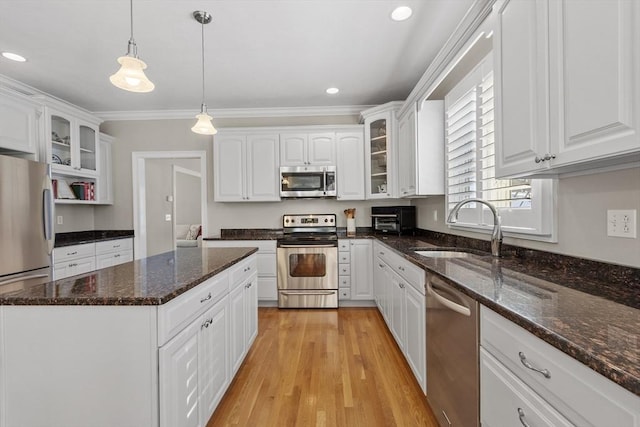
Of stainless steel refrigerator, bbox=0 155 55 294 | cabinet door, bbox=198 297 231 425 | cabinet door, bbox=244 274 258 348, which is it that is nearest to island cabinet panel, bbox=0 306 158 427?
cabinet door, bbox=198 297 231 425

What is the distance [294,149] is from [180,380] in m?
3.10

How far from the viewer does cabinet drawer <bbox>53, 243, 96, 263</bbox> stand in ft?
9.98

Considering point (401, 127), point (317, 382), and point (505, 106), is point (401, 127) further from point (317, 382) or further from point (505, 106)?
point (317, 382)

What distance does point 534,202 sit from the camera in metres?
1.66

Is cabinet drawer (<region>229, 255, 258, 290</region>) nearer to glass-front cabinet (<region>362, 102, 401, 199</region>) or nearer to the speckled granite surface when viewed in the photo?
glass-front cabinet (<region>362, 102, 401, 199</region>)

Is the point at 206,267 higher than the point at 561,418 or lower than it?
higher

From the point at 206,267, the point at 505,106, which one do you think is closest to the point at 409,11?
the point at 505,106

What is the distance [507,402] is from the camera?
965mm

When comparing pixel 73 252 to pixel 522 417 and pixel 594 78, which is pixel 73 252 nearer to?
pixel 522 417

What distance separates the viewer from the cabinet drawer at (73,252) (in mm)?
3043

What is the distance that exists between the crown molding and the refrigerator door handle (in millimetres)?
1709

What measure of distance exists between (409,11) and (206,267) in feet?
7.40

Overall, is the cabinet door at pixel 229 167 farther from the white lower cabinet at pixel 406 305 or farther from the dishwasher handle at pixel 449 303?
the dishwasher handle at pixel 449 303

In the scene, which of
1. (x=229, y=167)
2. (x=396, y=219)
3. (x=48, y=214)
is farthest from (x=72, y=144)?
(x=396, y=219)
